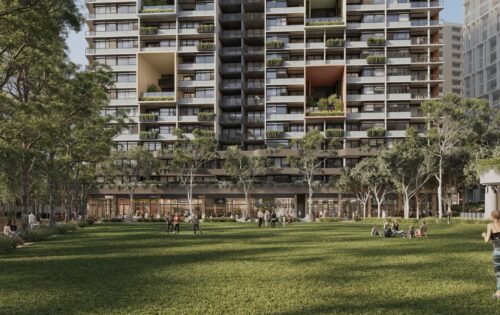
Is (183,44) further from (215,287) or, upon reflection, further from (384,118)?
(215,287)

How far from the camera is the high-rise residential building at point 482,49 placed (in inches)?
5123

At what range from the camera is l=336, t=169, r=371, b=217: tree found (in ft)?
227

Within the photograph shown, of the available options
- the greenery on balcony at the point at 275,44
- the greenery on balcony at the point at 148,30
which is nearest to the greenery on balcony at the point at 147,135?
the greenery on balcony at the point at 148,30

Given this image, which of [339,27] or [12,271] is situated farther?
[339,27]

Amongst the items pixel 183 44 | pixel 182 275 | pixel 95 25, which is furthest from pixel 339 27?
pixel 182 275

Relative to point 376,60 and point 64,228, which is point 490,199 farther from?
point 376,60

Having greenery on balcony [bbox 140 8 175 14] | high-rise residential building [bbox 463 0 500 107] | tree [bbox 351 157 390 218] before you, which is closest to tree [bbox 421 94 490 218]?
tree [bbox 351 157 390 218]

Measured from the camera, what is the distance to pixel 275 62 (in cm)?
8688

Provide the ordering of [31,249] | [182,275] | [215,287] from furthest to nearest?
1. [31,249]
2. [182,275]
3. [215,287]

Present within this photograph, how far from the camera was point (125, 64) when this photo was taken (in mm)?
Answer: 91312

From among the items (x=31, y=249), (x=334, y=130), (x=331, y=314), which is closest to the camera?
(x=331, y=314)

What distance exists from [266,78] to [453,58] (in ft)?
380

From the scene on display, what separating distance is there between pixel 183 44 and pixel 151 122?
621 inches

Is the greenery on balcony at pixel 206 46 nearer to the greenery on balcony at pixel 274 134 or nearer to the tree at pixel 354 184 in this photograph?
the greenery on balcony at pixel 274 134
